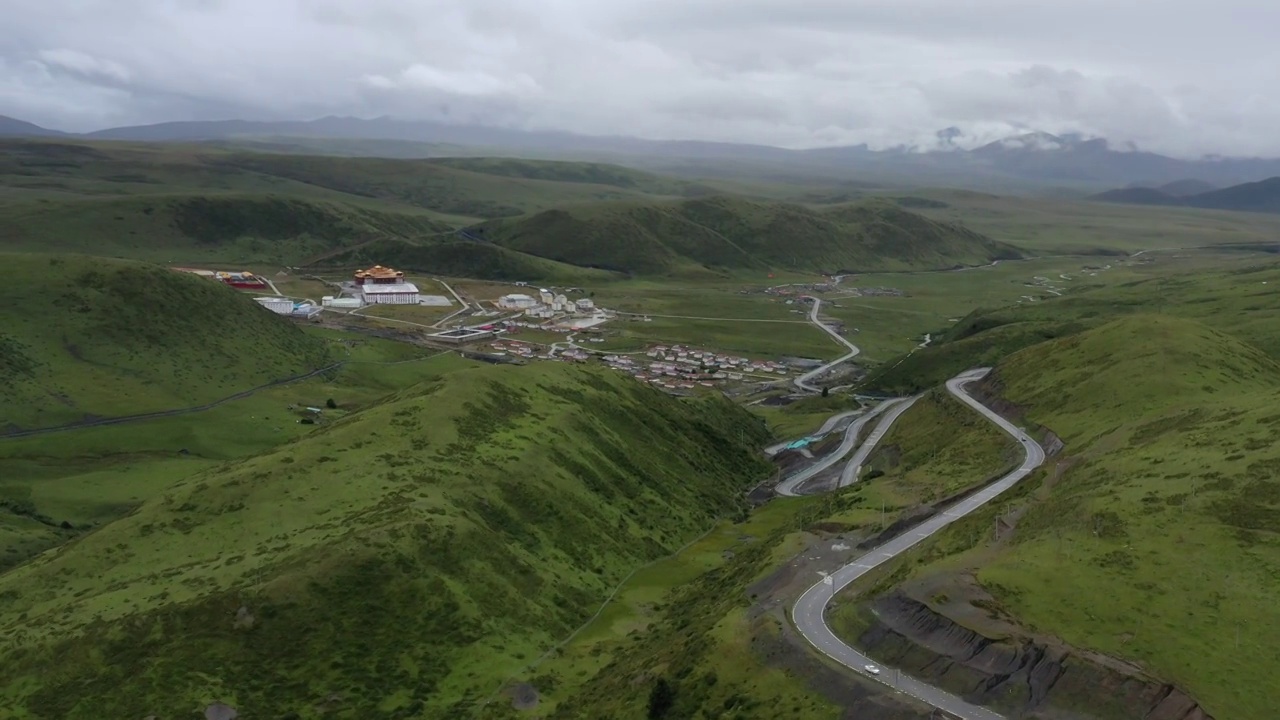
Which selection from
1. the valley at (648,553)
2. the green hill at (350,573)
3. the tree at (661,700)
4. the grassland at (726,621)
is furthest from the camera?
the green hill at (350,573)

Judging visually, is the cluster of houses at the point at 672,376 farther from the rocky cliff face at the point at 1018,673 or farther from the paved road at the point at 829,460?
the rocky cliff face at the point at 1018,673

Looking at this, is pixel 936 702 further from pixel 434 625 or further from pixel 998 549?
pixel 434 625

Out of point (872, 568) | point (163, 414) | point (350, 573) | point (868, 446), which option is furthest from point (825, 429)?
point (163, 414)

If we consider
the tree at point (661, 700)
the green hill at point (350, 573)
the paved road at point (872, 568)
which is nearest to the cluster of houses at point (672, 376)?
the green hill at point (350, 573)

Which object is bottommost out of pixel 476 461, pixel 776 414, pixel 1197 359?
pixel 776 414

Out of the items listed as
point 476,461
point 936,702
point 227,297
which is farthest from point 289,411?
point 936,702

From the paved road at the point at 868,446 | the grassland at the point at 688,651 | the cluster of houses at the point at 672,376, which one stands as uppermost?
the grassland at the point at 688,651

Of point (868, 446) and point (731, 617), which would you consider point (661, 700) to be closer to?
point (731, 617)
